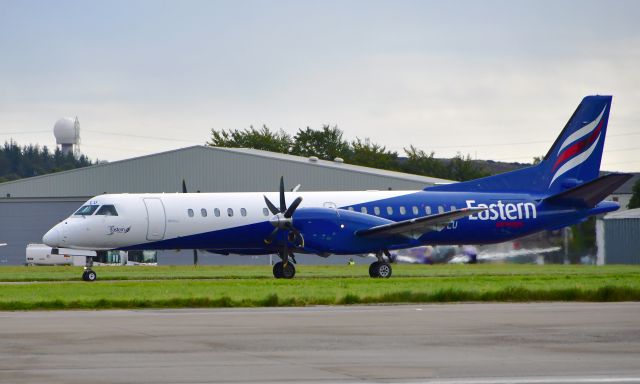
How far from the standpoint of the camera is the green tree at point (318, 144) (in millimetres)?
121575

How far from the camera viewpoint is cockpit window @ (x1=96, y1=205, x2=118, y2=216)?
38500 mm

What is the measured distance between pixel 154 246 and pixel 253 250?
3.73 metres

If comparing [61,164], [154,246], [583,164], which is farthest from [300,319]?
[61,164]

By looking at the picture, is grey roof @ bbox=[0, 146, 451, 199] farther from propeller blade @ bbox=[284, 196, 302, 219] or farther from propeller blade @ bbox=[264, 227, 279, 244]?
propeller blade @ bbox=[284, 196, 302, 219]

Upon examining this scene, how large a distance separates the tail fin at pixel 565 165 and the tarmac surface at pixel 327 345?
21.1m

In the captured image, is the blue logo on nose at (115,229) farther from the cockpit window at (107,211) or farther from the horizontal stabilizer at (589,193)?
the horizontal stabilizer at (589,193)

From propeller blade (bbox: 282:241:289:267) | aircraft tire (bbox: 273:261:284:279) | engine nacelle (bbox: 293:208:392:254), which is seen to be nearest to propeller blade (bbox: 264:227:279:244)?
propeller blade (bbox: 282:241:289:267)

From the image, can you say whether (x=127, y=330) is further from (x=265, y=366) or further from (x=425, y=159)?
(x=425, y=159)

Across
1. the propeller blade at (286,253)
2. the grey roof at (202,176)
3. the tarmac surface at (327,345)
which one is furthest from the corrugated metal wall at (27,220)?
the tarmac surface at (327,345)

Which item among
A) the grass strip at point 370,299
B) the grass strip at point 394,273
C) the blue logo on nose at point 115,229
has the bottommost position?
the grass strip at point 370,299

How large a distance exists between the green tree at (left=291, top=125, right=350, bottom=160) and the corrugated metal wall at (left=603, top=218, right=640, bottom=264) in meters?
67.6

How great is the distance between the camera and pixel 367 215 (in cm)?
3878

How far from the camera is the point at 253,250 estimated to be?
39812mm

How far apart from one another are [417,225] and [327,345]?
2312 cm
